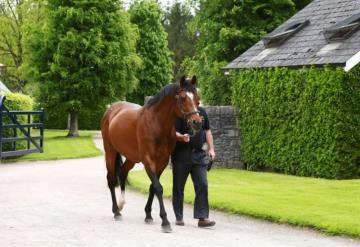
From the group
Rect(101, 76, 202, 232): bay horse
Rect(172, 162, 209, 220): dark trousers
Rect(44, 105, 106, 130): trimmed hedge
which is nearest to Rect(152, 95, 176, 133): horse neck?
Rect(101, 76, 202, 232): bay horse

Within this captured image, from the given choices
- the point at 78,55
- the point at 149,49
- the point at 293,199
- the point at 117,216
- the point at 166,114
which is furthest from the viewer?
the point at 149,49

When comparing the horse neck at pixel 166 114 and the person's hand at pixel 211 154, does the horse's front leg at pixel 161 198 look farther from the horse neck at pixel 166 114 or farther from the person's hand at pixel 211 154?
the person's hand at pixel 211 154

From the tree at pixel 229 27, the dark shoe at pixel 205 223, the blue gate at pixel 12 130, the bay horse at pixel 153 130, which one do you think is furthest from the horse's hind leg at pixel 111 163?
the tree at pixel 229 27

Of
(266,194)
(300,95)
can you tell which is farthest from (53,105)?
(266,194)

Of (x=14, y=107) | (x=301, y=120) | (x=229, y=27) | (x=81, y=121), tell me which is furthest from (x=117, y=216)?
(x=81, y=121)

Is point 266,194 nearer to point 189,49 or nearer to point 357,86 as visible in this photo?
point 357,86

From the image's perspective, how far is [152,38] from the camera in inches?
2318

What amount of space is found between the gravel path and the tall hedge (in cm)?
645

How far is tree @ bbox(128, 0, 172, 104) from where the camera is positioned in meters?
58.8

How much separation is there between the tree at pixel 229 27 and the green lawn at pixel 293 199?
14.6 metres

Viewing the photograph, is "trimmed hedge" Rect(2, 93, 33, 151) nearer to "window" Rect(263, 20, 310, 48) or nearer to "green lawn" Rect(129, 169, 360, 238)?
"green lawn" Rect(129, 169, 360, 238)

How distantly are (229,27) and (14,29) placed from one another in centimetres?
3003

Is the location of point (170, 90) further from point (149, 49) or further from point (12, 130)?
point (149, 49)

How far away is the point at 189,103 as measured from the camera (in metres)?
10.2
